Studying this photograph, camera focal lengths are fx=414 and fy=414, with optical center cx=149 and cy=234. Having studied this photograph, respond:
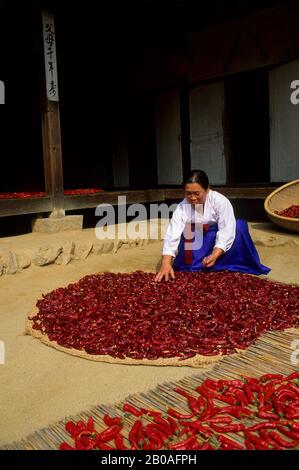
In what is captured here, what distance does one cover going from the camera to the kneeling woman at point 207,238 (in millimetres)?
4395

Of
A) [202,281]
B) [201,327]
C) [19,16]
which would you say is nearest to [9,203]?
[19,16]

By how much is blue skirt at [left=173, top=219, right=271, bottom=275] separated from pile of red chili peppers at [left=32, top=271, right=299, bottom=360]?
0.40m

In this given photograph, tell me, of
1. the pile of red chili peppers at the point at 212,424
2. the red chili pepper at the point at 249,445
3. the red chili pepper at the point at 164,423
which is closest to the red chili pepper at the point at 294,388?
the pile of red chili peppers at the point at 212,424

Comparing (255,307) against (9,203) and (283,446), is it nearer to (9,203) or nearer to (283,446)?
(283,446)

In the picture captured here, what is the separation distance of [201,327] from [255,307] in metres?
0.59

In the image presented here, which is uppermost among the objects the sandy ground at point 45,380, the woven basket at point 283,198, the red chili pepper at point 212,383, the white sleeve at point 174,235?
the woven basket at point 283,198

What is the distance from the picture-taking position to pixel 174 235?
446cm

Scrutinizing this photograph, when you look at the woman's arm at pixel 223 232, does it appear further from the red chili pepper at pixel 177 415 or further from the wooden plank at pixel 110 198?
the wooden plank at pixel 110 198

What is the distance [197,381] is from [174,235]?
2197 mm

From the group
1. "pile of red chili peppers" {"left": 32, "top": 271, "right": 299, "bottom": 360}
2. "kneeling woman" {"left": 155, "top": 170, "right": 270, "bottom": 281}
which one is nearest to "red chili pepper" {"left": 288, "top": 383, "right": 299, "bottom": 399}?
"pile of red chili peppers" {"left": 32, "top": 271, "right": 299, "bottom": 360}

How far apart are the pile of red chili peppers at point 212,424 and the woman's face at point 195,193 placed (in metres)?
2.29

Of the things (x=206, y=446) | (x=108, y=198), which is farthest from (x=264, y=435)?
(x=108, y=198)

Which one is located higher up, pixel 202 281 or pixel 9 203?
pixel 9 203

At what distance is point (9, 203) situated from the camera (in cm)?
647
